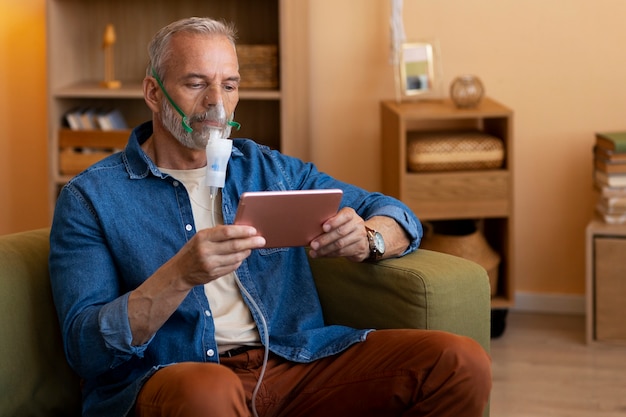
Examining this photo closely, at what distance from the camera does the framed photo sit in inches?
138

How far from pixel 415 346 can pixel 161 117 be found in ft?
2.28

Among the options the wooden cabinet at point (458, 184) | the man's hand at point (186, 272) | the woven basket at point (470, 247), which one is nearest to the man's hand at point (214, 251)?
the man's hand at point (186, 272)

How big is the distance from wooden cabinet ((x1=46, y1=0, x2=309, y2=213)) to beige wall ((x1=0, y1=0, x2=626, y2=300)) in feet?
0.46

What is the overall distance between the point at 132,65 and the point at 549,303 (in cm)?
182

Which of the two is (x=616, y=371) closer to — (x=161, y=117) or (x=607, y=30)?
(x=607, y=30)

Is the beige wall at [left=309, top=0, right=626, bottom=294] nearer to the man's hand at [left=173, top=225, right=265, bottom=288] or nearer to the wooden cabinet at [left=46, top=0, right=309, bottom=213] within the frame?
the wooden cabinet at [left=46, top=0, right=309, bottom=213]

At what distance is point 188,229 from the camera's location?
6.36ft

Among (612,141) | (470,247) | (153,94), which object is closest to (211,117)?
(153,94)

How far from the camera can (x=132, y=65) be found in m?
3.77

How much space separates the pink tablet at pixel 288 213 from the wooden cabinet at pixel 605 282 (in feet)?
5.48

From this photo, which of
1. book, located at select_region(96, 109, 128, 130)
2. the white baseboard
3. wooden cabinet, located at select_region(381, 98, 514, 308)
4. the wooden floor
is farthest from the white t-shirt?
the white baseboard

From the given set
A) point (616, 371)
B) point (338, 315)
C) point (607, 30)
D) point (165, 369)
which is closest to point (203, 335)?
Result: point (165, 369)

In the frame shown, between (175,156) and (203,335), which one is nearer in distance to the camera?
(203,335)

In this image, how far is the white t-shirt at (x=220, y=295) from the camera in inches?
75.8
